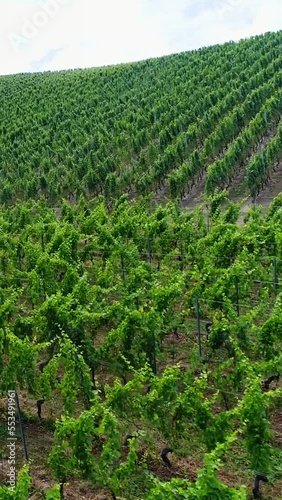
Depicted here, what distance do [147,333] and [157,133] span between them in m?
23.8

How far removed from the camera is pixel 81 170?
28.4m

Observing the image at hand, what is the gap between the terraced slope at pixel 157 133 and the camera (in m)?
25.8

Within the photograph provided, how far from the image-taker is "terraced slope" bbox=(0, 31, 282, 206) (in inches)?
1017

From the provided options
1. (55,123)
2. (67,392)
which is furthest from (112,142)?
(67,392)

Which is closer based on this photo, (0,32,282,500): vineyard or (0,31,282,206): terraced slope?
(0,32,282,500): vineyard

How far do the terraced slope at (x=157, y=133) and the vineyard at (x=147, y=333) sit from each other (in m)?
0.19

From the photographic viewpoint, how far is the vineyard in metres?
7.32

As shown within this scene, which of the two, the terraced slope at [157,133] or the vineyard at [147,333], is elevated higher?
the terraced slope at [157,133]

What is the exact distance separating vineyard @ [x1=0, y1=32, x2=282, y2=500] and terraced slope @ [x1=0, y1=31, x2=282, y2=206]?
0.19m

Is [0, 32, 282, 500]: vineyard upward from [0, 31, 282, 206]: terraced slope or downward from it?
downward

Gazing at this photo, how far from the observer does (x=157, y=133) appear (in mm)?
31625

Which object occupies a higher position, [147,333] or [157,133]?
[157,133]

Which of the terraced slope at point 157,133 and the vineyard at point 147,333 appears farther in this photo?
the terraced slope at point 157,133

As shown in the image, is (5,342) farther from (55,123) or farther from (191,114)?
(55,123)
